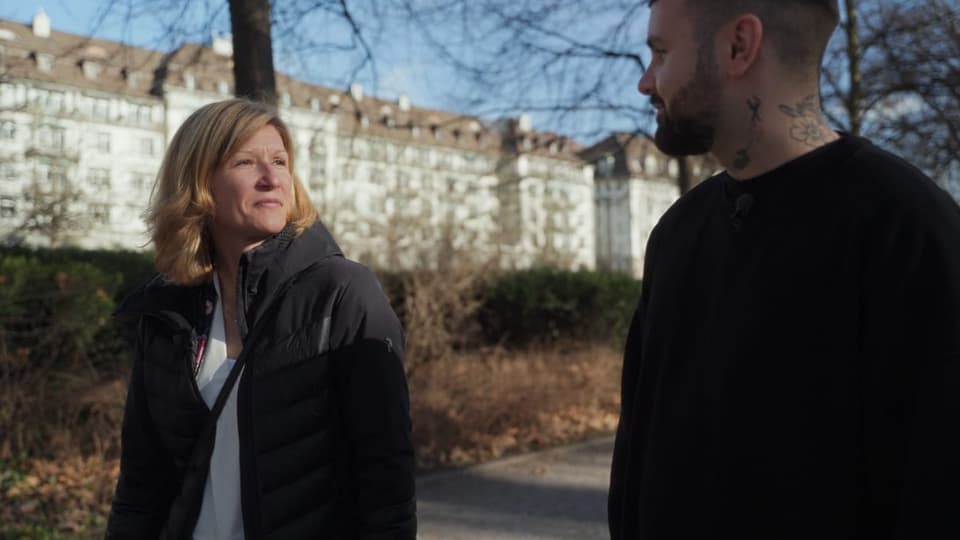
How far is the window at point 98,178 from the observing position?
10030 mm

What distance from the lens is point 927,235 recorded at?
1261mm

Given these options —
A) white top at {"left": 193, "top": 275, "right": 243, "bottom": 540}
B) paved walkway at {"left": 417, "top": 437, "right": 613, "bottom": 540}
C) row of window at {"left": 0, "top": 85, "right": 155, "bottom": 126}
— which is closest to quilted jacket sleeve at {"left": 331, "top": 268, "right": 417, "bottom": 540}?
white top at {"left": 193, "top": 275, "right": 243, "bottom": 540}

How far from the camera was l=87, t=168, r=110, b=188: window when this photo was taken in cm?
1003

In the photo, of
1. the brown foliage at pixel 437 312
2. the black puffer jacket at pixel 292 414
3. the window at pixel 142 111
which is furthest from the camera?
the window at pixel 142 111

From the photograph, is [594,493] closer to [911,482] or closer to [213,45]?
[213,45]

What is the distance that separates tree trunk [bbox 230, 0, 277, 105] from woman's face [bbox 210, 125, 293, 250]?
12.0 ft

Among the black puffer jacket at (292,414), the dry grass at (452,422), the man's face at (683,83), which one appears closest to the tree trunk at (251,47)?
the dry grass at (452,422)

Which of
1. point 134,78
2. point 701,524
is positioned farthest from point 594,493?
point 134,78

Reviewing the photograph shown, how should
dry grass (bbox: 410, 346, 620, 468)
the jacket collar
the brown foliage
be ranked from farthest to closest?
the brown foliage < dry grass (bbox: 410, 346, 620, 468) < the jacket collar

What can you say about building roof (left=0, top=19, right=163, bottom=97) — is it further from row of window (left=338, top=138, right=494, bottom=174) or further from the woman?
the woman

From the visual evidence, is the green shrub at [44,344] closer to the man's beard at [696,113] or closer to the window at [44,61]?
the window at [44,61]

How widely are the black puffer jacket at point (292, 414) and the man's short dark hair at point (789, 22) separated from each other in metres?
1.14

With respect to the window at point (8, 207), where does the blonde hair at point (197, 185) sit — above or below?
below

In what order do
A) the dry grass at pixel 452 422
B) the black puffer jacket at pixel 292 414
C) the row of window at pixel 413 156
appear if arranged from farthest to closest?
the row of window at pixel 413 156 < the dry grass at pixel 452 422 < the black puffer jacket at pixel 292 414
